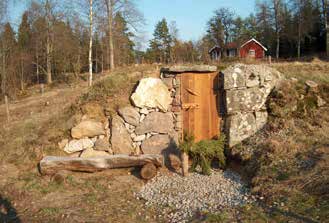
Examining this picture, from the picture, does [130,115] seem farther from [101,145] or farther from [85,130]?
[85,130]

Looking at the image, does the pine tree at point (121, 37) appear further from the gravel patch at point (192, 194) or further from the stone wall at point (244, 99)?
the gravel patch at point (192, 194)

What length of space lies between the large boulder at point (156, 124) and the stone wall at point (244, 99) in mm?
1761

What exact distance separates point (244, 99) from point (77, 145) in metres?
5.10

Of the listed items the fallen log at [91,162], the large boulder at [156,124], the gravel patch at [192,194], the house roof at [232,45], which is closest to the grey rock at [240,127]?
the gravel patch at [192,194]

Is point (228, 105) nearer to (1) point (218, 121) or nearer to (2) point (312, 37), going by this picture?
(1) point (218, 121)

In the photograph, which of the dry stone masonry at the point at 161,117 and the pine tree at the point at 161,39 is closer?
the dry stone masonry at the point at 161,117

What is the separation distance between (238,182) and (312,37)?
26.6m

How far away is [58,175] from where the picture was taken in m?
6.93

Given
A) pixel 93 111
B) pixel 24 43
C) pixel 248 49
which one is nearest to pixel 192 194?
pixel 93 111

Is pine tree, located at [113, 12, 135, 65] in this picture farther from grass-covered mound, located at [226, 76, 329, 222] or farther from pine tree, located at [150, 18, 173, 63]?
grass-covered mound, located at [226, 76, 329, 222]

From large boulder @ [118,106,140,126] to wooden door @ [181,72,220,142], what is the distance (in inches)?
57.6

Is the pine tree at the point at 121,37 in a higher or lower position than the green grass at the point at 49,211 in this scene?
higher

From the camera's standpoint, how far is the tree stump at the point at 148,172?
23.4 ft

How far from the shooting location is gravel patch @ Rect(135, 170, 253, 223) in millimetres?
5290
